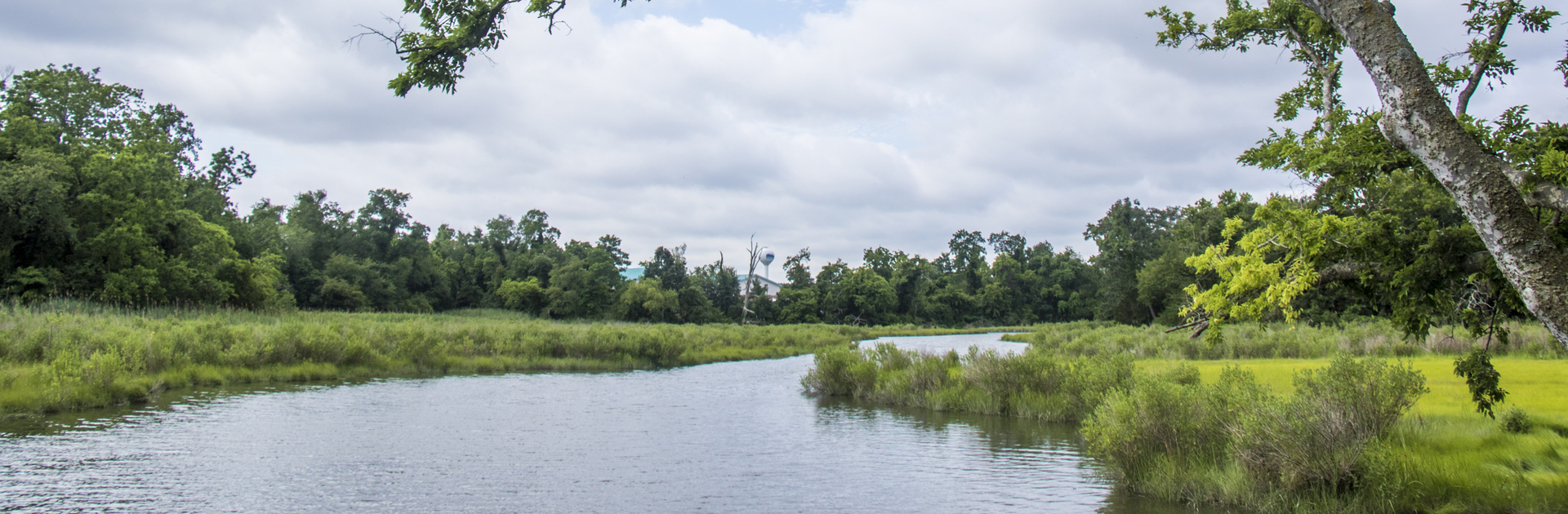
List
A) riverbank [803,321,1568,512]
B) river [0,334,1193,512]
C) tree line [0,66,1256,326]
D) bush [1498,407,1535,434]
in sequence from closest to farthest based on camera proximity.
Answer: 1. riverbank [803,321,1568,512]
2. bush [1498,407,1535,434]
3. river [0,334,1193,512]
4. tree line [0,66,1256,326]

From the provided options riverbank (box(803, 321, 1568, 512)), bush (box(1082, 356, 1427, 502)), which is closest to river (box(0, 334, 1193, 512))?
bush (box(1082, 356, 1427, 502))

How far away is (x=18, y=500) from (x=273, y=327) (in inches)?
709

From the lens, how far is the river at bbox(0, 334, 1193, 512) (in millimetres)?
9406

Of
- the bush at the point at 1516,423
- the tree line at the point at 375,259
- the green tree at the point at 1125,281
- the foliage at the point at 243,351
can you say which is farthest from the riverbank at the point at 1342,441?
the green tree at the point at 1125,281

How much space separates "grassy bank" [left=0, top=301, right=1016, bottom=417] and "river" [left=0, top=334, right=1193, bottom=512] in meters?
1.56

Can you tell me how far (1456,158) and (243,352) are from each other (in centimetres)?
2679

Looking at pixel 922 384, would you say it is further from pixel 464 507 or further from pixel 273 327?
pixel 273 327

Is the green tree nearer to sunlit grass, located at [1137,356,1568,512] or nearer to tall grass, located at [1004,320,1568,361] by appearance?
tall grass, located at [1004,320,1568,361]

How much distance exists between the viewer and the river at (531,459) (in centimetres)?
941

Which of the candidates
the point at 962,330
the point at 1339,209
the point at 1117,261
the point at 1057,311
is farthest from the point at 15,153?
the point at 1057,311

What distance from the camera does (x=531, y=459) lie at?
39.8 ft

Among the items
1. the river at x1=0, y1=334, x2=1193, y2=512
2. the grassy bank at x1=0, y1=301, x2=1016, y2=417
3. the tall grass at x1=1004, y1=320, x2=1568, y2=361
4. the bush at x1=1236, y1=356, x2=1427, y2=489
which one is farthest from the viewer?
the tall grass at x1=1004, y1=320, x2=1568, y2=361

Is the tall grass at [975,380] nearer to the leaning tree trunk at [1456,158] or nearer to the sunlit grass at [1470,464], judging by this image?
the sunlit grass at [1470,464]

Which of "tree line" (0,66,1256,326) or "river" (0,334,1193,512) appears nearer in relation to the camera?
"river" (0,334,1193,512)
